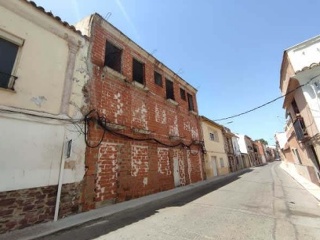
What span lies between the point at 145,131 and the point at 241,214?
5.60m

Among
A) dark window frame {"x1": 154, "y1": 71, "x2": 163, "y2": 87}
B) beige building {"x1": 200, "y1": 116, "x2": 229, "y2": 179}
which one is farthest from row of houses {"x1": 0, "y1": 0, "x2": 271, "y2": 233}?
beige building {"x1": 200, "y1": 116, "x2": 229, "y2": 179}

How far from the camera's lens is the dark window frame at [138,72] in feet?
34.2

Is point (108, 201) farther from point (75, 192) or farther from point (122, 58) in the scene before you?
point (122, 58)

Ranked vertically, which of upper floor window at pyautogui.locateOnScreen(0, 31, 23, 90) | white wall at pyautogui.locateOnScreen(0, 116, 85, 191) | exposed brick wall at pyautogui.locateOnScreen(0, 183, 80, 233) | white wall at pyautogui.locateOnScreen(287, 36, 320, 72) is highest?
white wall at pyautogui.locateOnScreen(287, 36, 320, 72)

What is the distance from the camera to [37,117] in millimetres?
5160

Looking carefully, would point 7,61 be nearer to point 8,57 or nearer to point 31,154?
point 8,57

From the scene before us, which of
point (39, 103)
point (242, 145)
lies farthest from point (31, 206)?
point (242, 145)

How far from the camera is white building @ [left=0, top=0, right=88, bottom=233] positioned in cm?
458

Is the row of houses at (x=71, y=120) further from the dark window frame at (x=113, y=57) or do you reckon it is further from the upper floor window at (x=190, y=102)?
the upper floor window at (x=190, y=102)

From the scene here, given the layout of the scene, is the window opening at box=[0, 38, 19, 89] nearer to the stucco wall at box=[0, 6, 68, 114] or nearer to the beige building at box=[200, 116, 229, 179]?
the stucco wall at box=[0, 6, 68, 114]

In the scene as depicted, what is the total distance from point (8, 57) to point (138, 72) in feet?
21.2

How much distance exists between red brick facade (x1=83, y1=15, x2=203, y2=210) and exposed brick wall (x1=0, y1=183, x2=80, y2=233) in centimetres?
64

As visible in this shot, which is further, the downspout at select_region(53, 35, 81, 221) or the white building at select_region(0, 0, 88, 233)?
the downspout at select_region(53, 35, 81, 221)

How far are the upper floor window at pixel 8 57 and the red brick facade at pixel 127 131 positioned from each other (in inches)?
90.9
